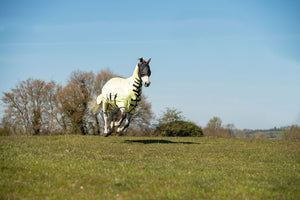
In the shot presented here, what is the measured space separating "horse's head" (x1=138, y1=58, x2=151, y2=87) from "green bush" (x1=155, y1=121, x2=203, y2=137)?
17606 millimetres

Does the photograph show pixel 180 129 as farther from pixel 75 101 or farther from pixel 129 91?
pixel 129 91

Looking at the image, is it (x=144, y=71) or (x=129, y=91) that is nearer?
(x=144, y=71)

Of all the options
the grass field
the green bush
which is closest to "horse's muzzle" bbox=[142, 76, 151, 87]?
the grass field

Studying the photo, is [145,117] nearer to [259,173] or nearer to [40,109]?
[40,109]

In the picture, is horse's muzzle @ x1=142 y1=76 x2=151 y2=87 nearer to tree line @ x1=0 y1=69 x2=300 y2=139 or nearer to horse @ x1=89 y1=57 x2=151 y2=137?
horse @ x1=89 y1=57 x2=151 y2=137

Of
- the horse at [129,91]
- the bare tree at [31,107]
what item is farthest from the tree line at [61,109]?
the horse at [129,91]

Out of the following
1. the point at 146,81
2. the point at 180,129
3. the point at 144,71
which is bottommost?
the point at 180,129

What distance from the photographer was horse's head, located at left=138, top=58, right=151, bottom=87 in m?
20.3

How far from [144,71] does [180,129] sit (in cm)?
1790

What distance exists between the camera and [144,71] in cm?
2053

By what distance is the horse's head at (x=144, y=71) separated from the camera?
20.3 m

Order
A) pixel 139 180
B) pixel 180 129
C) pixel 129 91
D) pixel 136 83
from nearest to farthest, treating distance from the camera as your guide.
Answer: pixel 139 180 → pixel 136 83 → pixel 129 91 → pixel 180 129

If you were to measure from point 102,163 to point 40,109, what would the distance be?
3098 centimetres

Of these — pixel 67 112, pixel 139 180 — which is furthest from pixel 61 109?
pixel 139 180
